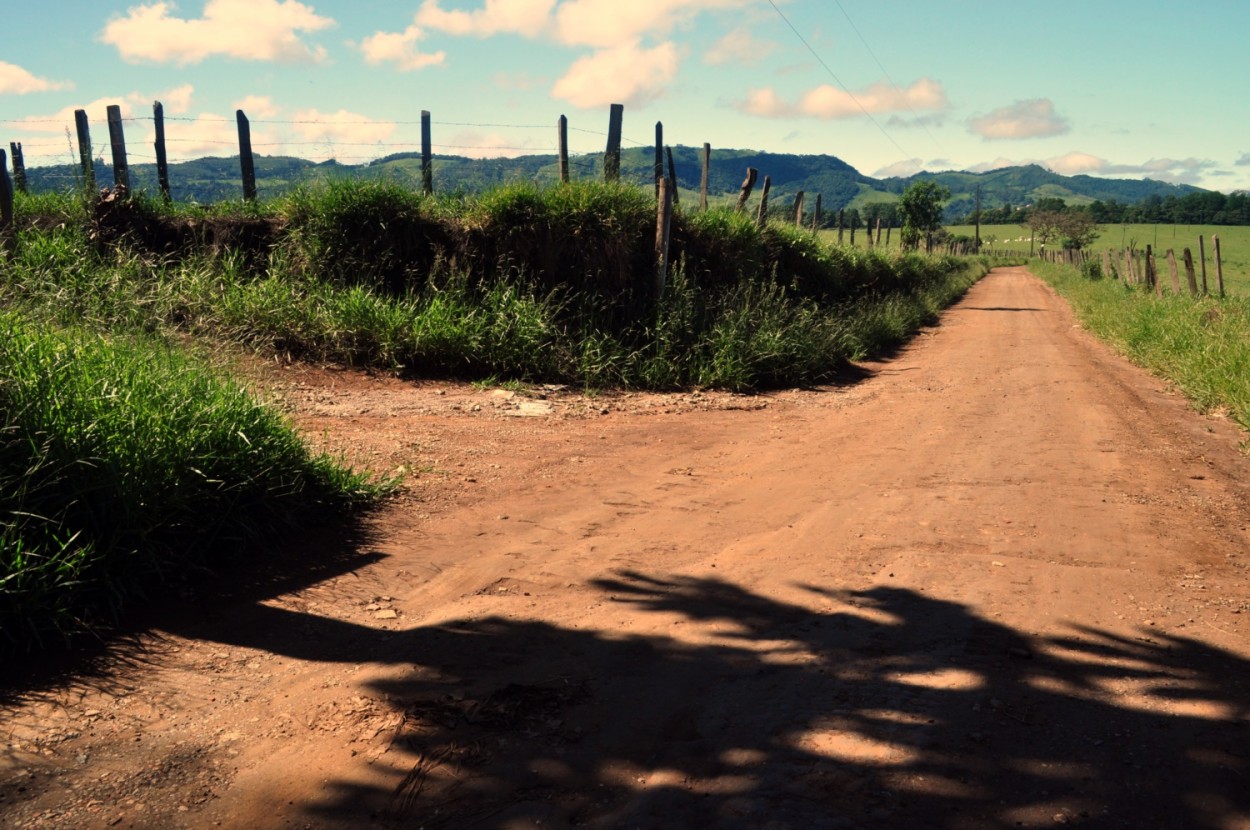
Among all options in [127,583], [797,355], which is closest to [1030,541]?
[127,583]

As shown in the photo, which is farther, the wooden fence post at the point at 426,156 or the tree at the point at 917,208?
the tree at the point at 917,208

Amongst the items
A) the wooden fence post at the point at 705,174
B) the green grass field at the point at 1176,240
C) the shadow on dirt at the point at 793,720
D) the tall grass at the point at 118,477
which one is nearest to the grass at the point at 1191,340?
the shadow on dirt at the point at 793,720

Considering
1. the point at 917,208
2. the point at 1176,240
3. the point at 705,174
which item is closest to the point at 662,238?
the point at 705,174

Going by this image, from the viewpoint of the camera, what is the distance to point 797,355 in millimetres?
11203

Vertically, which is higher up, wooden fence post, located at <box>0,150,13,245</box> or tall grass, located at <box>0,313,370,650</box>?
wooden fence post, located at <box>0,150,13,245</box>

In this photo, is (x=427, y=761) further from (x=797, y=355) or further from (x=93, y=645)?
(x=797, y=355)

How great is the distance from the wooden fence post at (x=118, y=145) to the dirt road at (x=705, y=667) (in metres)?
7.97

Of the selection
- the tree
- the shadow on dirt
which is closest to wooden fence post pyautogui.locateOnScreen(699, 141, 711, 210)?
the shadow on dirt

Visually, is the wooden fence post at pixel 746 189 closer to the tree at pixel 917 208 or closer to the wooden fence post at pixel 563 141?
the wooden fence post at pixel 563 141

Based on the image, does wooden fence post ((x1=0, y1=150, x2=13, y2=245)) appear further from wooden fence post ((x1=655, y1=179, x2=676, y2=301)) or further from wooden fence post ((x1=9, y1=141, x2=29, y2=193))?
wooden fence post ((x1=655, y1=179, x2=676, y2=301))

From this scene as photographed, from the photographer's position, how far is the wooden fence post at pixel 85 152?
35.9 ft

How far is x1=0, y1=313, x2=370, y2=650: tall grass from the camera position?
144 inches

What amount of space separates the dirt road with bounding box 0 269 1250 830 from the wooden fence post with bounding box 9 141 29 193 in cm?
1005

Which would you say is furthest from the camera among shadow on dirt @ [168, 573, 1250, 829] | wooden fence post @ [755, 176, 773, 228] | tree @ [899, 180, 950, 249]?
tree @ [899, 180, 950, 249]
